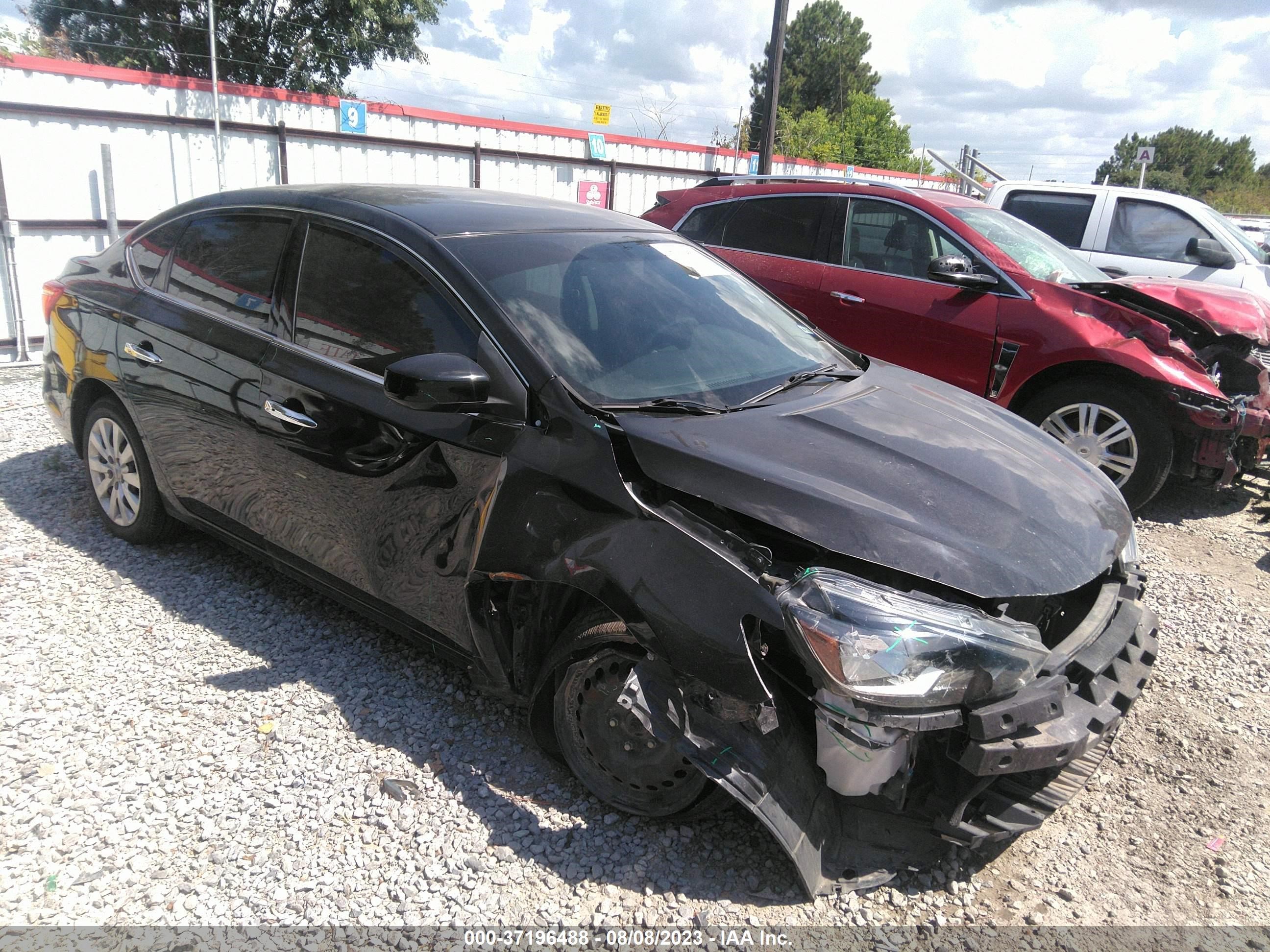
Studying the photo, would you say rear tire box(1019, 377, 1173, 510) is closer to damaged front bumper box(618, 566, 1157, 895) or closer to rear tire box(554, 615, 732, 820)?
damaged front bumper box(618, 566, 1157, 895)

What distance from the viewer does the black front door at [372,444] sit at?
8.84ft

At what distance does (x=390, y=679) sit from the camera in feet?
10.6

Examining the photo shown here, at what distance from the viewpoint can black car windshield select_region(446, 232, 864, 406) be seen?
2.70 meters

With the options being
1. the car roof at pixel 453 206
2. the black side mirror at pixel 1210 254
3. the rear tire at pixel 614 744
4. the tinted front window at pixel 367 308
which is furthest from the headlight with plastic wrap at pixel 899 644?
the black side mirror at pixel 1210 254

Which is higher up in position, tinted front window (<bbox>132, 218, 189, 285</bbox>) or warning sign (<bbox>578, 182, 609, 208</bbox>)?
warning sign (<bbox>578, 182, 609, 208</bbox>)

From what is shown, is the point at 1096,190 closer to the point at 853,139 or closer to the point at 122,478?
the point at 122,478

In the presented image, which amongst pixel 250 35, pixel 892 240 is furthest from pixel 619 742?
pixel 250 35

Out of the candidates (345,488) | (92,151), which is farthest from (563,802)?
(92,151)

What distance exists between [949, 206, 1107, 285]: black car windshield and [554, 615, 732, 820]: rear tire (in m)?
4.45

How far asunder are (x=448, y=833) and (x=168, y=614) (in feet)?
6.07

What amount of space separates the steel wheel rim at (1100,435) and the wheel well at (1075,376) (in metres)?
0.18

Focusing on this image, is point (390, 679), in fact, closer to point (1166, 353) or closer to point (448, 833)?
point (448, 833)

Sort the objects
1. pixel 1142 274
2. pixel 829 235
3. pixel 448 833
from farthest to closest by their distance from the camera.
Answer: pixel 1142 274 → pixel 829 235 → pixel 448 833

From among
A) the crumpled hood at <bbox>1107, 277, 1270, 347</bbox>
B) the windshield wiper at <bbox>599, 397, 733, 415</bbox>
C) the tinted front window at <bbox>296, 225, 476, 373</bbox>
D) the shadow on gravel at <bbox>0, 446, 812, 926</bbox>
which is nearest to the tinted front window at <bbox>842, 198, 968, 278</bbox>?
the crumpled hood at <bbox>1107, 277, 1270, 347</bbox>
